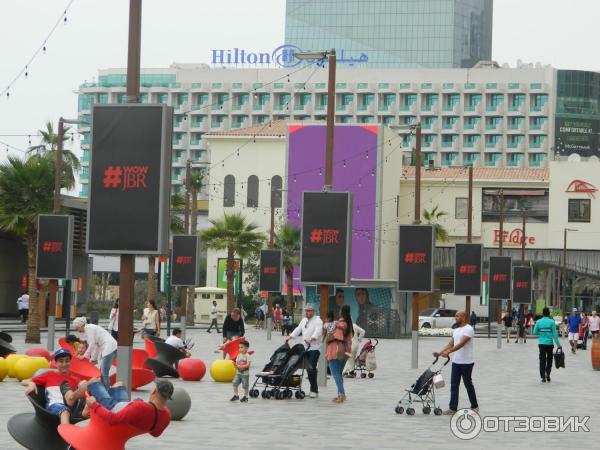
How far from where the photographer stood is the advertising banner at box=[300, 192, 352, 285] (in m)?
27.0

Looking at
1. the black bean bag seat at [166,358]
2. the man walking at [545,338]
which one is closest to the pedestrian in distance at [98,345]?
the black bean bag seat at [166,358]

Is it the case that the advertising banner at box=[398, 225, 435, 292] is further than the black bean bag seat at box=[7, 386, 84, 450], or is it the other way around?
the advertising banner at box=[398, 225, 435, 292]

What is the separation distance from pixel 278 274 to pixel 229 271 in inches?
621

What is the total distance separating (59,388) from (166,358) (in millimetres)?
14555

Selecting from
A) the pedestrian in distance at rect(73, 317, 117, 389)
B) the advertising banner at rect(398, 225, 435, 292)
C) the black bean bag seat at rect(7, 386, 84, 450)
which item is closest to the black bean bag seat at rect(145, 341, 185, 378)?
the pedestrian in distance at rect(73, 317, 117, 389)

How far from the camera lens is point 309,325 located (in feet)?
80.3

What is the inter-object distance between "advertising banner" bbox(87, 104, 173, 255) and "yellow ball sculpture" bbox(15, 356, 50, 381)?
32.8 feet

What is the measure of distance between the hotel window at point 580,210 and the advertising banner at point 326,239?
73.1 meters

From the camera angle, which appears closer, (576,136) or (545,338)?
(545,338)

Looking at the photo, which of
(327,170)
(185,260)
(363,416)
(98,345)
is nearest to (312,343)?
(363,416)

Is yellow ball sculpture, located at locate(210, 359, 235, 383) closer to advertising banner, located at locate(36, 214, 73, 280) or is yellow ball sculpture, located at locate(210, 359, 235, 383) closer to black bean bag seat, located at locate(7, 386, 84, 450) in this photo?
advertising banner, located at locate(36, 214, 73, 280)

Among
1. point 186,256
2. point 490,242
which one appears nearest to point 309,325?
point 186,256

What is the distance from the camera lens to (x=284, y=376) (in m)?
23.7

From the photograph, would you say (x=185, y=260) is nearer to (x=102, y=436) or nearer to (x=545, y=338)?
(x=545, y=338)
